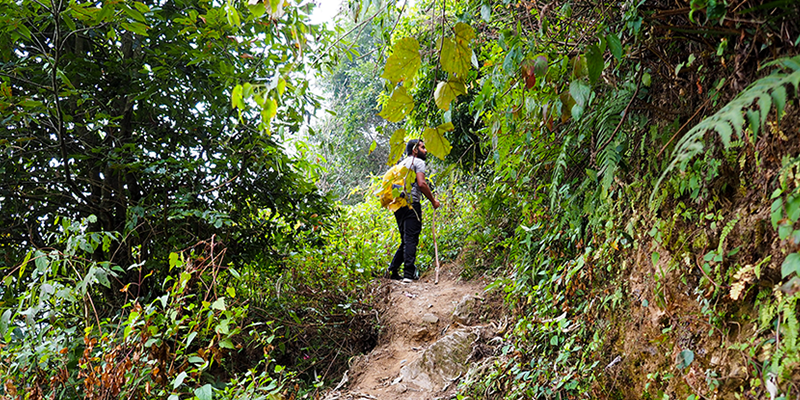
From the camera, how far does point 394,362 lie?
4297 millimetres

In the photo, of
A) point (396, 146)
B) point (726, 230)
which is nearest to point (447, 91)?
point (396, 146)

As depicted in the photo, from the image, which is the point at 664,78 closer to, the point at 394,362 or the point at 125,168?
the point at 394,362

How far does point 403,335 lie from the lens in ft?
15.3

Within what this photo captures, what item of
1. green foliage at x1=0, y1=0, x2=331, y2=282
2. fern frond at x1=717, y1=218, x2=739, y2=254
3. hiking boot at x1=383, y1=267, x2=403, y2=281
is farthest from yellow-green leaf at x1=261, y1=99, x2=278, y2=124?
hiking boot at x1=383, y1=267, x2=403, y2=281

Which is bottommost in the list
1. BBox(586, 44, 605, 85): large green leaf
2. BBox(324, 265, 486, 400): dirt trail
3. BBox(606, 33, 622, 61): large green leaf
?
BBox(324, 265, 486, 400): dirt trail

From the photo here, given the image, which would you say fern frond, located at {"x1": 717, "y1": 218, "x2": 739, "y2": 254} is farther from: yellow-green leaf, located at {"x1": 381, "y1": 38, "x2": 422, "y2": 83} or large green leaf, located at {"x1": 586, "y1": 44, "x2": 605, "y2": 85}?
yellow-green leaf, located at {"x1": 381, "y1": 38, "x2": 422, "y2": 83}

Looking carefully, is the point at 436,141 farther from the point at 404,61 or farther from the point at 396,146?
the point at 404,61

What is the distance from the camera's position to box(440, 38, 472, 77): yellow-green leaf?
1.47 m

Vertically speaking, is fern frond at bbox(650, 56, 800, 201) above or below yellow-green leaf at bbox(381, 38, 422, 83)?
below

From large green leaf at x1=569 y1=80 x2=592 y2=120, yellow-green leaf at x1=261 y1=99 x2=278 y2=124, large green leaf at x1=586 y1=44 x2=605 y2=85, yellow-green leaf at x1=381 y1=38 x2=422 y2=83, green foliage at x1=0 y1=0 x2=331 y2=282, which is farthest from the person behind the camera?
green foliage at x1=0 y1=0 x2=331 y2=282

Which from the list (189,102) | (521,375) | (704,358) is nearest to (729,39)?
(704,358)

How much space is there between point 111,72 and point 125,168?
0.81 metres

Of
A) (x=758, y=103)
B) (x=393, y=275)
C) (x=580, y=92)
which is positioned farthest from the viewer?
(x=393, y=275)

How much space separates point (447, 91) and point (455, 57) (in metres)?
0.11
